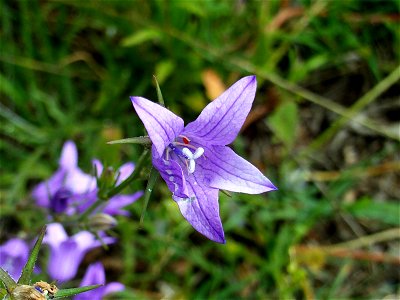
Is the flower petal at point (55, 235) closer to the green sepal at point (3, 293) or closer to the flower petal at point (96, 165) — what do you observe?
the flower petal at point (96, 165)

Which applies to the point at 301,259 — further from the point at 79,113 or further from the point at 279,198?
the point at 79,113

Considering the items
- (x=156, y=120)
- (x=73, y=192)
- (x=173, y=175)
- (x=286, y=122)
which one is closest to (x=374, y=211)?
(x=286, y=122)

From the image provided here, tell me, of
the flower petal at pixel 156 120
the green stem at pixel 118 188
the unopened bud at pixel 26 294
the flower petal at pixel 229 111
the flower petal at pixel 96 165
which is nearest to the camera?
the unopened bud at pixel 26 294

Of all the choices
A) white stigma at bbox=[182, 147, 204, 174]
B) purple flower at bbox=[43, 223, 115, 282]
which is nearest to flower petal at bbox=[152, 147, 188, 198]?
white stigma at bbox=[182, 147, 204, 174]

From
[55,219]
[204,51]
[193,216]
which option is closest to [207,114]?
[193,216]

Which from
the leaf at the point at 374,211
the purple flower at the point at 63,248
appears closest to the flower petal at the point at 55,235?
the purple flower at the point at 63,248

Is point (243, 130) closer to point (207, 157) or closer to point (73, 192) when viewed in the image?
point (73, 192)

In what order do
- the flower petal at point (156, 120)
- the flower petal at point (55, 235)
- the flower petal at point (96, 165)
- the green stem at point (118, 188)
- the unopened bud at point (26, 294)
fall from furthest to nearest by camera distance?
the flower petal at point (55, 235), the flower petal at point (96, 165), the green stem at point (118, 188), the flower petal at point (156, 120), the unopened bud at point (26, 294)
